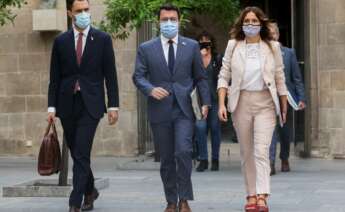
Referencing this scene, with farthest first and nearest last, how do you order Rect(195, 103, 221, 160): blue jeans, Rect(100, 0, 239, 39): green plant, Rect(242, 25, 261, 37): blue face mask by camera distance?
Rect(195, 103, 221, 160): blue jeans, Rect(100, 0, 239, 39): green plant, Rect(242, 25, 261, 37): blue face mask

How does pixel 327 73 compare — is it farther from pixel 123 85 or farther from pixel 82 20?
pixel 82 20

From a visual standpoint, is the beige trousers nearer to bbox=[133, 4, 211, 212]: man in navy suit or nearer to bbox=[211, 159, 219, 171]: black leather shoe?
bbox=[133, 4, 211, 212]: man in navy suit

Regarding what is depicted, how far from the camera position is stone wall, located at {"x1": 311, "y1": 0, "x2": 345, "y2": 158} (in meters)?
14.6

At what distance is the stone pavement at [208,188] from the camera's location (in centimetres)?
909

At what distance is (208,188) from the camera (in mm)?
10766

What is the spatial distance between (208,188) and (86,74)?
2.76 m

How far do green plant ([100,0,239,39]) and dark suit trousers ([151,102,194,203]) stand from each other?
4.29 meters

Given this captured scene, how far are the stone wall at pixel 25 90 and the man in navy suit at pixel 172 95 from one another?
7.06m

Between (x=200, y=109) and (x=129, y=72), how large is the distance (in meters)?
7.01

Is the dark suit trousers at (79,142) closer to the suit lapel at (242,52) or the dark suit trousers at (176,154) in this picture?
the dark suit trousers at (176,154)

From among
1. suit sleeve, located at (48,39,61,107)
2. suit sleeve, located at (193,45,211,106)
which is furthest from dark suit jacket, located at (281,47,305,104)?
suit sleeve, located at (48,39,61,107)

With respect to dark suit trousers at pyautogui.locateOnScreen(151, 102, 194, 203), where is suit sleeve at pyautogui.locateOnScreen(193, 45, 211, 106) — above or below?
above

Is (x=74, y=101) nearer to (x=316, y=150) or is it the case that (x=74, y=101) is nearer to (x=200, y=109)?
(x=200, y=109)

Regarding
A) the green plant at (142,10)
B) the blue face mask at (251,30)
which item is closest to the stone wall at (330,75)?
the green plant at (142,10)
